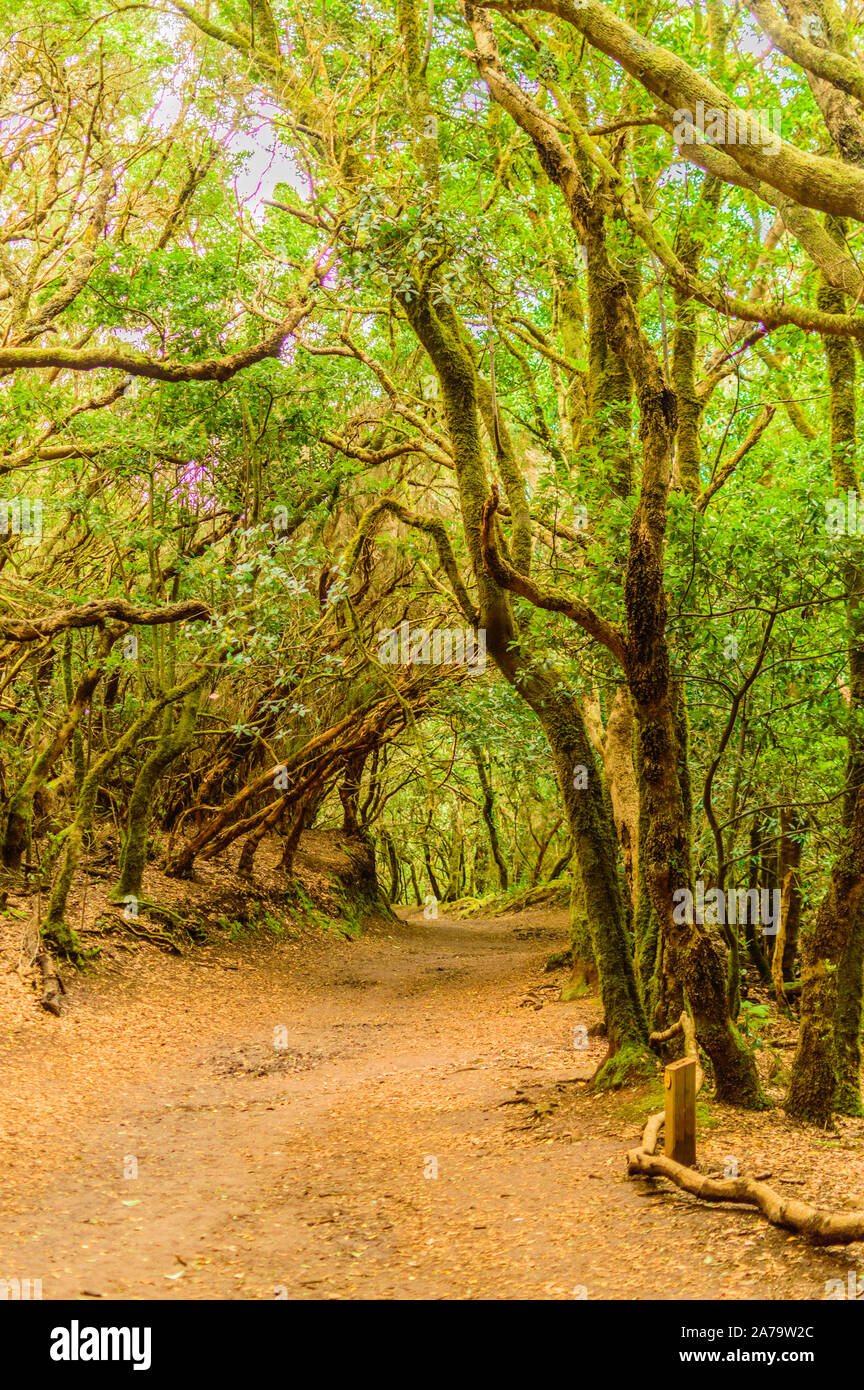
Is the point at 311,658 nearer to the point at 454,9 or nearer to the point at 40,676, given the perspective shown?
the point at 40,676

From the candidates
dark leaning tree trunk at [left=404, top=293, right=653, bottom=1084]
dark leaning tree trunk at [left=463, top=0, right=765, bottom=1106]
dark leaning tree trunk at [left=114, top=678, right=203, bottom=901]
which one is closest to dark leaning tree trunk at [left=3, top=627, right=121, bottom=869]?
dark leaning tree trunk at [left=114, top=678, right=203, bottom=901]

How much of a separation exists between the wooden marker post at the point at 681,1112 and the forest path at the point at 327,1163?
0.81ft

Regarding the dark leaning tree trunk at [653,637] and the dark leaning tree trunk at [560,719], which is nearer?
the dark leaning tree trunk at [653,637]

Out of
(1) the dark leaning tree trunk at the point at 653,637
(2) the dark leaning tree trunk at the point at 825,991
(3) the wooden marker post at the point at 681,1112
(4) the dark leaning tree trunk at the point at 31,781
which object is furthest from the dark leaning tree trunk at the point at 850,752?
(4) the dark leaning tree trunk at the point at 31,781

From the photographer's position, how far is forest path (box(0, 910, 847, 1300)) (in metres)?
4.50

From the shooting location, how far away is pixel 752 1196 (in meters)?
4.82

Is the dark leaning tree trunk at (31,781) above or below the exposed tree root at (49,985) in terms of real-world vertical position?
above

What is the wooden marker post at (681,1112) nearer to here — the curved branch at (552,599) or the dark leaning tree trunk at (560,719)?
the dark leaning tree trunk at (560,719)

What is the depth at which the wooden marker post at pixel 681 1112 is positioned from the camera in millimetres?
5457

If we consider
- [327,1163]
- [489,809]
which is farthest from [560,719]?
[489,809]

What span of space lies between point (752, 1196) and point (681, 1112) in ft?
2.30

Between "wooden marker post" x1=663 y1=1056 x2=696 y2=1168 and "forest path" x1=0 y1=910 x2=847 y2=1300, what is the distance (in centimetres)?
25

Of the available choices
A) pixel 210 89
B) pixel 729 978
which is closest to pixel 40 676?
pixel 210 89
